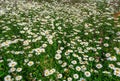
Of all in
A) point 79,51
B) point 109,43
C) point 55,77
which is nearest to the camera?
point 55,77

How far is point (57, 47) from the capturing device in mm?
7512

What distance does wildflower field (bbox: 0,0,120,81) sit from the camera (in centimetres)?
623

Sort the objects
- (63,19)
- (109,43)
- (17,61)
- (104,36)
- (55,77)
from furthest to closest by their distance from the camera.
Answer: (63,19), (104,36), (109,43), (17,61), (55,77)

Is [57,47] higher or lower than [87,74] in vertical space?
higher

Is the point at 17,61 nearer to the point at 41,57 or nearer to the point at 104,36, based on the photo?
the point at 41,57

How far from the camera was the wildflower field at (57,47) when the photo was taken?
6230 mm

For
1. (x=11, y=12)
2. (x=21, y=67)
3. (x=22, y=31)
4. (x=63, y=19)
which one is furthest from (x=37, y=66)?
(x=11, y=12)

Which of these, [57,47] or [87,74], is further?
[57,47]

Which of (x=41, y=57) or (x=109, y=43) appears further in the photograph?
(x=109, y=43)

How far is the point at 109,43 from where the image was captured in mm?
8016

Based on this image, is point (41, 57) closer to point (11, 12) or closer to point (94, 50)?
point (94, 50)

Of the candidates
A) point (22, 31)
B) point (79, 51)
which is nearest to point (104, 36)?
point (79, 51)

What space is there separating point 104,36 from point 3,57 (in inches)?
146

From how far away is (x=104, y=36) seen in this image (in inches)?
339
